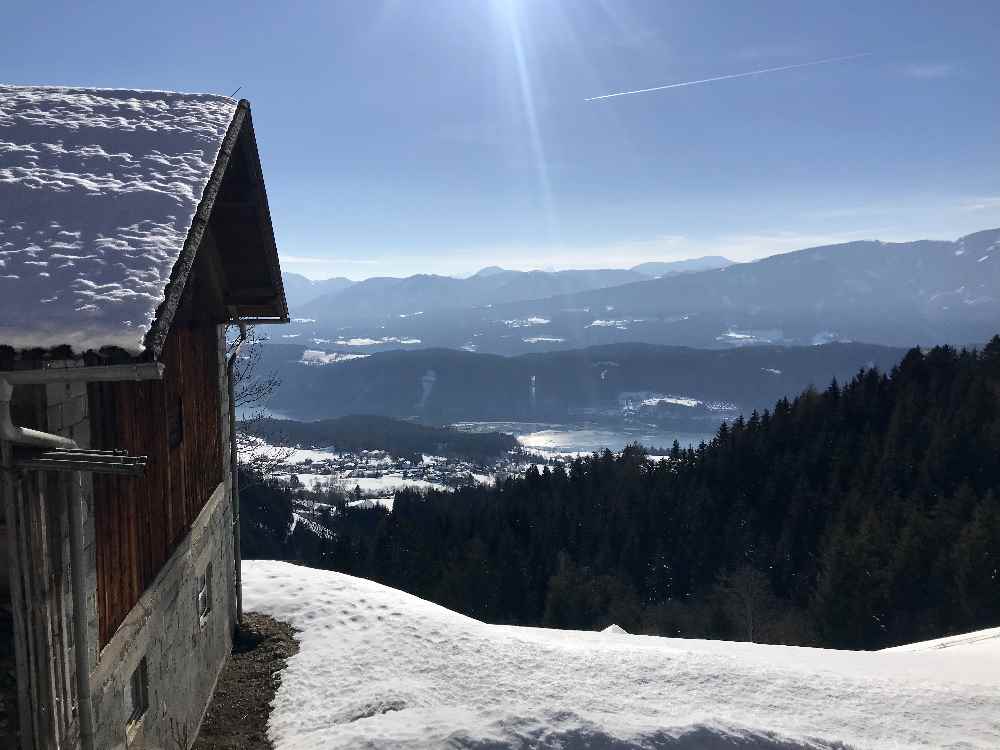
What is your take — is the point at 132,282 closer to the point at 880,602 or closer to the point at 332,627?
the point at 332,627

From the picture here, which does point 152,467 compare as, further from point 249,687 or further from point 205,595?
point 249,687

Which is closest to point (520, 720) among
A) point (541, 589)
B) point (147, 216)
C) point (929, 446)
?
point (147, 216)

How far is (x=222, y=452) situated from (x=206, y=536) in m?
1.97

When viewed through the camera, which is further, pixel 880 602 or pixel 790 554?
pixel 790 554

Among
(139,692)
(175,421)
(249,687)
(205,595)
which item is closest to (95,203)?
(175,421)

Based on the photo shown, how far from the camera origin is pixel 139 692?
7.66 m

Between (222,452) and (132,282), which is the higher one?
(132,282)

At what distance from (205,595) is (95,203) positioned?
785cm

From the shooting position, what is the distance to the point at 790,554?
178 ft

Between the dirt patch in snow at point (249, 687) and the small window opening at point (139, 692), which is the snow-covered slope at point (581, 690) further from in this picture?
the small window opening at point (139, 692)

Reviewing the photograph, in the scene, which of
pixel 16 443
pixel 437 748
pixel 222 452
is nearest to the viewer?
pixel 16 443

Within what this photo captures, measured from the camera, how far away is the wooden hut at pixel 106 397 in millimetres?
4750

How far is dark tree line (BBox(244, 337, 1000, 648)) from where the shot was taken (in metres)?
40.7

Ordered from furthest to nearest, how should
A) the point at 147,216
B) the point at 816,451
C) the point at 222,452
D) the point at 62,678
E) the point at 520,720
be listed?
1. the point at 816,451
2. the point at 222,452
3. the point at 520,720
4. the point at 147,216
5. the point at 62,678
